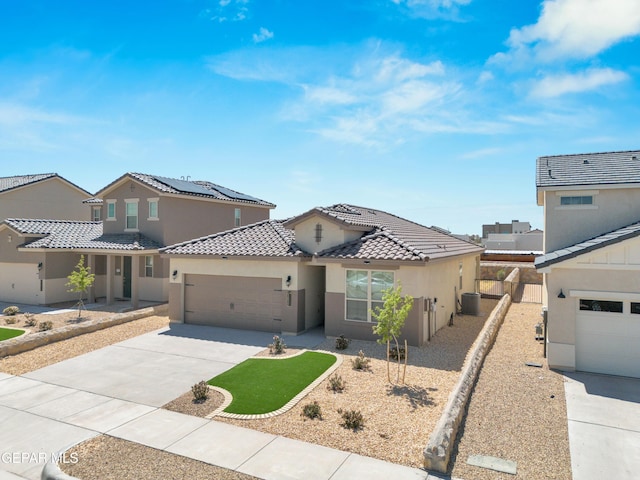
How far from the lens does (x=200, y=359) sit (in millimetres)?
13305

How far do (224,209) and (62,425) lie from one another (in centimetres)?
2030

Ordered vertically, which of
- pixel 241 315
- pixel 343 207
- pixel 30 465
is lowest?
pixel 30 465

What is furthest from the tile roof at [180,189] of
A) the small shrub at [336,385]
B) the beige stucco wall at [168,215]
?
the small shrub at [336,385]

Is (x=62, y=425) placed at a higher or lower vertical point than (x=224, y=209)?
lower

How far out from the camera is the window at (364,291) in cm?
1488

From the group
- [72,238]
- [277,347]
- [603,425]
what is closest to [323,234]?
[277,347]

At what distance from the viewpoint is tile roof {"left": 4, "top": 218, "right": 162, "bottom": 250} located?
2275 cm

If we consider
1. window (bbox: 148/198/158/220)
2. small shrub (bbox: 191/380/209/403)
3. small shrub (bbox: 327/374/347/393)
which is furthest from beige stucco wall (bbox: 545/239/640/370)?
window (bbox: 148/198/158/220)

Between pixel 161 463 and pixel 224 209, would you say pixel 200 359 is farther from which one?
pixel 224 209

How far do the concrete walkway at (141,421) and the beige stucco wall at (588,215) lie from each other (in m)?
11.1

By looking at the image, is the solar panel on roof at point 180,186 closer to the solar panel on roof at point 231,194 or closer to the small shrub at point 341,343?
the solar panel on roof at point 231,194

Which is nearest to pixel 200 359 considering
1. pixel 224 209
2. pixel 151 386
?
pixel 151 386

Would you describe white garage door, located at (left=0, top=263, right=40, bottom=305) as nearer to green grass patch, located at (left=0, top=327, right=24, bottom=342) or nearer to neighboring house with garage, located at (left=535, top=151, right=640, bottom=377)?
green grass patch, located at (left=0, top=327, right=24, bottom=342)

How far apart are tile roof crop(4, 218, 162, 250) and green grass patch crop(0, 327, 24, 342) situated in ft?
21.7
